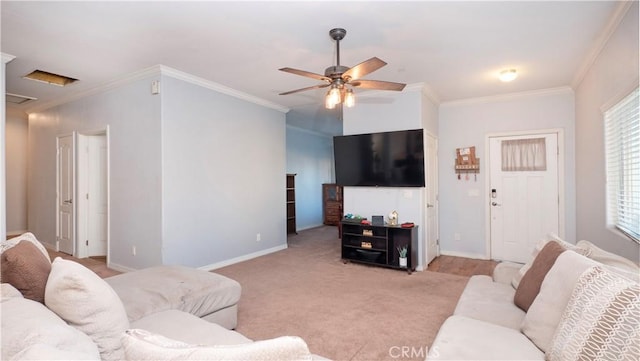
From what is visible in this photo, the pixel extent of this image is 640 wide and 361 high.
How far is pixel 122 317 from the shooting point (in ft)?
4.80

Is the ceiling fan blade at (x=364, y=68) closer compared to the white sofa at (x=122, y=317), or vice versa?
the white sofa at (x=122, y=317)

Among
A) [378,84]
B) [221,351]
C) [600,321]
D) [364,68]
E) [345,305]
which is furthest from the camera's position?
→ [345,305]

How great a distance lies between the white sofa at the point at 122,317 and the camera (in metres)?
0.70

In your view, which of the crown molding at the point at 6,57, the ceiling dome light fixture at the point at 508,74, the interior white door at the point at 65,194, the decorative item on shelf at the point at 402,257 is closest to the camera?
the crown molding at the point at 6,57

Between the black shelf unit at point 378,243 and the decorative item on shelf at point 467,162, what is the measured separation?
58.0 inches

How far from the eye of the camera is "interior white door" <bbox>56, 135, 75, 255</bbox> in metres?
4.91

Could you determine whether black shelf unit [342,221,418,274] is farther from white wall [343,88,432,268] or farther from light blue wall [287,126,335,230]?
light blue wall [287,126,335,230]

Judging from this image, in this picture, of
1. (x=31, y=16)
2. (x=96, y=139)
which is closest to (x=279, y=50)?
(x=31, y=16)

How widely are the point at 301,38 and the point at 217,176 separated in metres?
2.34

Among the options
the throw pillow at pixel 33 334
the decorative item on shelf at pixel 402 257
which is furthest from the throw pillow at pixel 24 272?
the decorative item on shelf at pixel 402 257

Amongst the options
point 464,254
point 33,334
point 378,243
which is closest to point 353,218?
point 378,243

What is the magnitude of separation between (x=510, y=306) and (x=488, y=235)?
3362 mm

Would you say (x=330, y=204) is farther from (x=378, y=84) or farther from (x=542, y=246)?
(x=542, y=246)

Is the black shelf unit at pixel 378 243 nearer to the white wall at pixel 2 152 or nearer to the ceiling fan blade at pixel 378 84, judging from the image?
the ceiling fan blade at pixel 378 84
